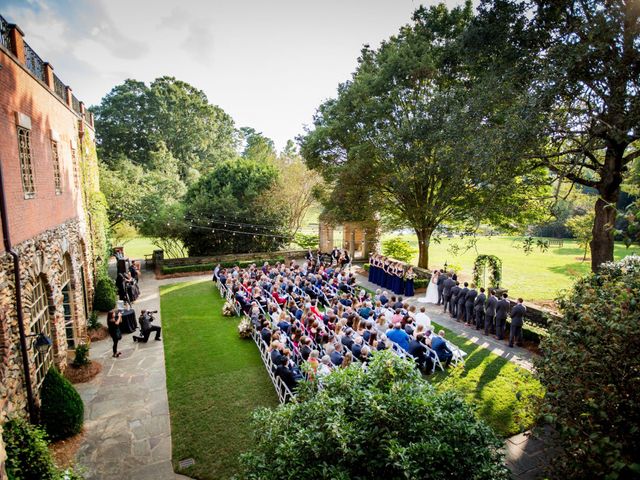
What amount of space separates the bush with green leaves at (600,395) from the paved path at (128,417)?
21.2 feet

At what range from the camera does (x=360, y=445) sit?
390 cm

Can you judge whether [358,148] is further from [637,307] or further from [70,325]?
[637,307]


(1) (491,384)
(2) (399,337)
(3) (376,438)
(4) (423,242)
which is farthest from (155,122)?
(3) (376,438)

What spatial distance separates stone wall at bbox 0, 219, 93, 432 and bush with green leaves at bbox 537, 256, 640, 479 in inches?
309

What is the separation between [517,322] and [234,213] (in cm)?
2006

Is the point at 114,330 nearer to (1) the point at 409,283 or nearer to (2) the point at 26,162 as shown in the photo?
(2) the point at 26,162

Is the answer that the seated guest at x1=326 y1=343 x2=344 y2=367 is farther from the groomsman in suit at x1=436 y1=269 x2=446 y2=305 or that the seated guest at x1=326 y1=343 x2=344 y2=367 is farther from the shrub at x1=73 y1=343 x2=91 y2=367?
the groomsman in suit at x1=436 y1=269 x2=446 y2=305

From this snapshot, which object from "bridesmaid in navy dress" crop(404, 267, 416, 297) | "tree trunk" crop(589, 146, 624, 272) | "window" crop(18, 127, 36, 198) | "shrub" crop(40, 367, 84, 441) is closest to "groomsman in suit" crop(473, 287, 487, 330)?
"tree trunk" crop(589, 146, 624, 272)

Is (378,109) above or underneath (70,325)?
above

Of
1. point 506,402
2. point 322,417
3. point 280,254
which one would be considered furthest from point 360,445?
point 280,254

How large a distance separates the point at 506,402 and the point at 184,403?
7.91m

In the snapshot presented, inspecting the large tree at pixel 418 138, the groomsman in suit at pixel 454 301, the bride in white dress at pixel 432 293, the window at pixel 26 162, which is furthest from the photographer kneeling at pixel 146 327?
the large tree at pixel 418 138

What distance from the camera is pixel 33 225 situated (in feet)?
27.2

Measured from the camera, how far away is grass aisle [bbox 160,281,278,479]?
729cm
